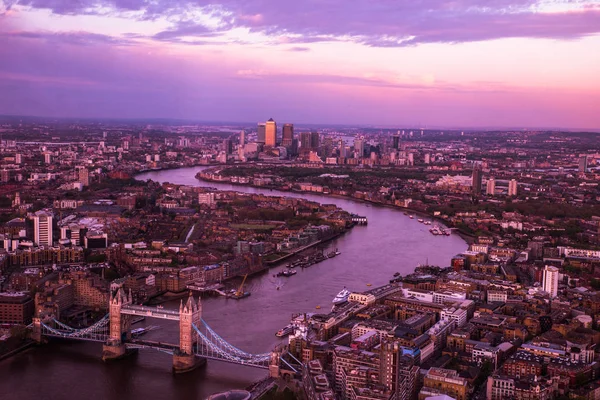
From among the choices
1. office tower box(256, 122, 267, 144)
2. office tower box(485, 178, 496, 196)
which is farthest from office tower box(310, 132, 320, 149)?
office tower box(485, 178, 496, 196)

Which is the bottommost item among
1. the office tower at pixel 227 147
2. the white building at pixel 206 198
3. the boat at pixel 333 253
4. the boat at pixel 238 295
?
the boat at pixel 333 253

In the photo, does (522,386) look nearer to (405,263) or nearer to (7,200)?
(405,263)

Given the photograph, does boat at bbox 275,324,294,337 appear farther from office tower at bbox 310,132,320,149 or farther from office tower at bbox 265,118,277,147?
office tower at bbox 265,118,277,147

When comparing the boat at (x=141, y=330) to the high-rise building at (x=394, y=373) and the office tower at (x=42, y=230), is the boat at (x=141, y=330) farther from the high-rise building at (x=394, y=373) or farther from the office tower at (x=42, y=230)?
the office tower at (x=42, y=230)

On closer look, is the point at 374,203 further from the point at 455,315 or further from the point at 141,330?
the point at 141,330

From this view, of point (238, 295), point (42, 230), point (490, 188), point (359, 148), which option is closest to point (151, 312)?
point (238, 295)

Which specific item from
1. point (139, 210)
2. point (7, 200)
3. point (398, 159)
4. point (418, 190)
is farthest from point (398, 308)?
point (398, 159)

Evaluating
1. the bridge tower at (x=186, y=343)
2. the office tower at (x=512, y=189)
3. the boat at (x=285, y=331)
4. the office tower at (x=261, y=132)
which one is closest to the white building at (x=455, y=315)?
the boat at (x=285, y=331)

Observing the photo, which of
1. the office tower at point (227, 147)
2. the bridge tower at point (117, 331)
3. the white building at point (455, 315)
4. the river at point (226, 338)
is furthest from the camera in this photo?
the office tower at point (227, 147)
